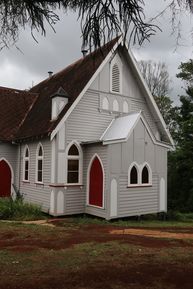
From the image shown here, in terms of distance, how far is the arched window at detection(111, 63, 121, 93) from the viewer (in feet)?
63.6

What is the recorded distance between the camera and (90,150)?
1781 centimetres

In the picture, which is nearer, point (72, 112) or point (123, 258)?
point (123, 258)

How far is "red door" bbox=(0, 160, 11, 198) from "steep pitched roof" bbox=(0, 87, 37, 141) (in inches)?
67.0

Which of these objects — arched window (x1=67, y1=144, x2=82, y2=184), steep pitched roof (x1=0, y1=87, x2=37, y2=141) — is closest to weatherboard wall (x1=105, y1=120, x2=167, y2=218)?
arched window (x1=67, y1=144, x2=82, y2=184)

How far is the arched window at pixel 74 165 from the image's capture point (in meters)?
17.7

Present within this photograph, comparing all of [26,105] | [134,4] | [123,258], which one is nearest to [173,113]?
[26,105]

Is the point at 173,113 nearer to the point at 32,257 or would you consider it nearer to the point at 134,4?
the point at 32,257

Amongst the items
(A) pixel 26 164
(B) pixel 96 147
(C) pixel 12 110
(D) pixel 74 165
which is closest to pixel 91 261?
(B) pixel 96 147

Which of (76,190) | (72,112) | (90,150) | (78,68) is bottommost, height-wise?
(76,190)

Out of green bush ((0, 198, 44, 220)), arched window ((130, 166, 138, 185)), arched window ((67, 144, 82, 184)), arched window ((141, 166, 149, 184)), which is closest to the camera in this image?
green bush ((0, 198, 44, 220))

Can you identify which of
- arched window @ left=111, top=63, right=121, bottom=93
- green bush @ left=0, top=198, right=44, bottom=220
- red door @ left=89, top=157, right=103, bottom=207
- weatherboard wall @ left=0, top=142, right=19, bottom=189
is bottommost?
green bush @ left=0, top=198, right=44, bottom=220

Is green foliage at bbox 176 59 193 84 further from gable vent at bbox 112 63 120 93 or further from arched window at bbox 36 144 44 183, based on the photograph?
arched window at bbox 36 144 44 183

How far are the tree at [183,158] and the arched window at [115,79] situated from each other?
13272mm

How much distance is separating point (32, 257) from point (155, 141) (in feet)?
37.1
